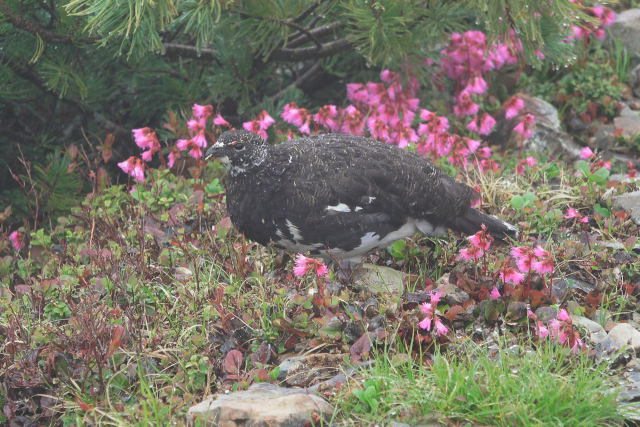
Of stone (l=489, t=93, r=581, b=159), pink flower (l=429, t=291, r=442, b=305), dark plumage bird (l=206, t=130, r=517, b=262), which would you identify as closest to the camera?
pink flower (l=429, t=291, r=442, b=305)

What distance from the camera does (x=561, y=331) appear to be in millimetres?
3928

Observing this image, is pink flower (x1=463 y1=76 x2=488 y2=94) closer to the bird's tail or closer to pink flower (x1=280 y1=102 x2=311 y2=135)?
pink flower (x1=280 y1=102 x2=311 y2=135)

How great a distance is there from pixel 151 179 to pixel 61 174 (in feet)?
2.47

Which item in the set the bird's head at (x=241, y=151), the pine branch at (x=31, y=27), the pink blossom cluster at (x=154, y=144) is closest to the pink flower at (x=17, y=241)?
the pink blossom cluster at (x=154, y=144)

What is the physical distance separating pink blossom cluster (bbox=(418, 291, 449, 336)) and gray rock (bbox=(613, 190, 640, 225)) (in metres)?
2.00

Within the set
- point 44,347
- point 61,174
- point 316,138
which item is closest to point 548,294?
point 316,138

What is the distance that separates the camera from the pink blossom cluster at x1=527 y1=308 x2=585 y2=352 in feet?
12.6

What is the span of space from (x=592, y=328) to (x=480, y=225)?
1043mm

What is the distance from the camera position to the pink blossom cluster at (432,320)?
398 cm

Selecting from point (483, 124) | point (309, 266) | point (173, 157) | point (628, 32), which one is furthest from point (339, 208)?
point (628, 32)

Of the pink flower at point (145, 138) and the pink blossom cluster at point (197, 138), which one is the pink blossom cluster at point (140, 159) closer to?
the pink flower at point (145, 138)

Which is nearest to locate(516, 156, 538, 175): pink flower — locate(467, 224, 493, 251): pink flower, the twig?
locate(467, 224, 493, 251): pink flower

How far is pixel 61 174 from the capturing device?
627 centimetres

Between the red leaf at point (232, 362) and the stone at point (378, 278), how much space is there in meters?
0.94
